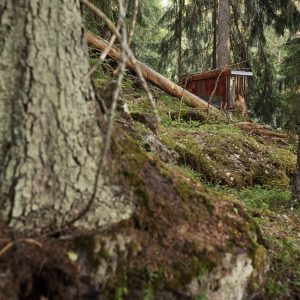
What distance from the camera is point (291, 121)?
23.5ft

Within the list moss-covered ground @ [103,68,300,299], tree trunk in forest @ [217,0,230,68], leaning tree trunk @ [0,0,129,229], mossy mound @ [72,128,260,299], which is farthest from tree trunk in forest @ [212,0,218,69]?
leaning tree trunk @ [0,0,129,229]

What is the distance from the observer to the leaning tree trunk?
8.11 feet

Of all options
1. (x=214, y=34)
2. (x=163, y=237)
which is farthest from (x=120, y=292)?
(x=214, y=34)

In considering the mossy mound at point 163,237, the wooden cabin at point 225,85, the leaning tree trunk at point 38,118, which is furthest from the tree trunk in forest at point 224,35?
the leaning tree trunk at point 38,118

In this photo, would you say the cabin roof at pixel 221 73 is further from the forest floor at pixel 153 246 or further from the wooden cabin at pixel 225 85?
the forest floor at pixel 153 246

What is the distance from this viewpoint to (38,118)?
2488 mm

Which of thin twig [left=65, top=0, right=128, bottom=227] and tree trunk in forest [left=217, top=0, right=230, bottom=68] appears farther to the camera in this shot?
tree trunk in forest [left=217, top=0, right=230, bottom=68]

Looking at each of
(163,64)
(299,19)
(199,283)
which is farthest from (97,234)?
(163,64)

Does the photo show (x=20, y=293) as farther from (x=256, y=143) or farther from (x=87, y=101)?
(x=256, y=143)

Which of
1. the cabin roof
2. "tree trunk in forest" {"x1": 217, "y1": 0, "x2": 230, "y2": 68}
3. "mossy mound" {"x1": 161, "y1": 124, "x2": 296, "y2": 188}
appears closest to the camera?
"mossy mound" {"x1": 161, "y1": 124, "x2": 296, "y2": 188}

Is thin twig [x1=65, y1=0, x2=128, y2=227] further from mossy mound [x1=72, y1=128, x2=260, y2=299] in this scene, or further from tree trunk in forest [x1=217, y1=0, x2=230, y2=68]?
tree trunk in forest [x1=217, y1=0, x2=230, y2=68]

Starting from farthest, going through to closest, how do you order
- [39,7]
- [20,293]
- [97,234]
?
[97,234], [39,7], [20,293]

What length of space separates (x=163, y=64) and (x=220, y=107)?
6.85 meters

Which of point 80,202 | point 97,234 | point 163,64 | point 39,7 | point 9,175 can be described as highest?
point 163,64
